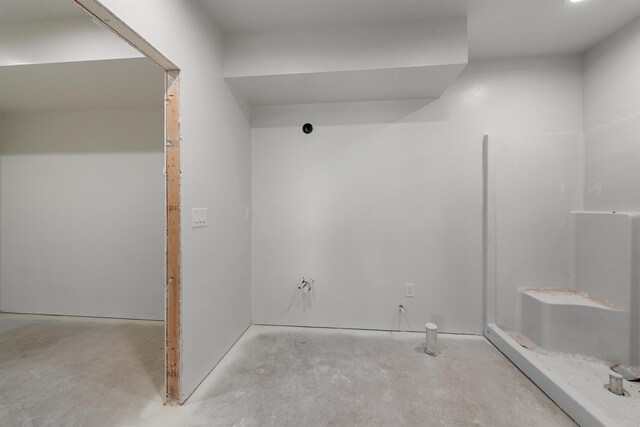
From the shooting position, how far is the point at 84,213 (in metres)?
2.69

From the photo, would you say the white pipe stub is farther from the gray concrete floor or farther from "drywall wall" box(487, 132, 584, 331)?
"drywall wall" box(487, 132, 584, 331)

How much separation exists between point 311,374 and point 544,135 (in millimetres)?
2724

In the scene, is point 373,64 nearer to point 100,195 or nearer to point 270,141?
point 270,141

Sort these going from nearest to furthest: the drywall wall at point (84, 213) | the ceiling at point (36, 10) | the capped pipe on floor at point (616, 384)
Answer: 1. the capped pipe on floor at point (616, 384)
2. the ceiling at point (36, 10)
3. the drywall wall at point (84, 213)

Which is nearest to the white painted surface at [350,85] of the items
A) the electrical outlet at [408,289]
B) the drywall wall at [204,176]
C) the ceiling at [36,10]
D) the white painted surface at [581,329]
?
the drywall wall at [204,176]

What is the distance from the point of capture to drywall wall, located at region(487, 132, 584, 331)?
2154 millimetres

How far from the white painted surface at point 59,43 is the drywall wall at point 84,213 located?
882 millimetres

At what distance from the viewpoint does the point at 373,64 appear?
72.2 inches

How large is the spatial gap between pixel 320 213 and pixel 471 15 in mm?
1902

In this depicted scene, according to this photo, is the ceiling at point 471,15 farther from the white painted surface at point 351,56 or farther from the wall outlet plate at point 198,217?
the wall outlet plate at point 198,217

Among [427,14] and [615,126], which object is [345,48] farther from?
[615,126]

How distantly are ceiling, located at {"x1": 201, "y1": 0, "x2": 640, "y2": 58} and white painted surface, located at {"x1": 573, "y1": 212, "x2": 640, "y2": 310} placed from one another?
142 centimetres

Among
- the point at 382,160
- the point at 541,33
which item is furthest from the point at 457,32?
the point at 382,160

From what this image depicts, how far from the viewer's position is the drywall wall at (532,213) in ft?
7.07
